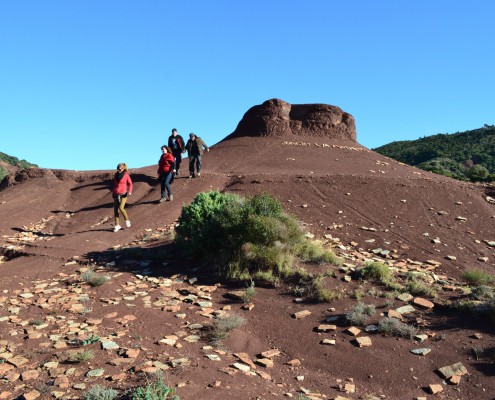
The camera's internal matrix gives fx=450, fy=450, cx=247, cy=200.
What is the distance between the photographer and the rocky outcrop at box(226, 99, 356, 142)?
25.3 meters

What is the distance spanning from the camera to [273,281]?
7457 mm

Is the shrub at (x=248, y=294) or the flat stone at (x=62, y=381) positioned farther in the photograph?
the shrub at (x=248, y=294)

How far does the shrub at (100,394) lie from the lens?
12.8ft

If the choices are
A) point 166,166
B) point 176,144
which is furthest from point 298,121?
point 166,166

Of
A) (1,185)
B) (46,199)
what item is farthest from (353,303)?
(1,185)

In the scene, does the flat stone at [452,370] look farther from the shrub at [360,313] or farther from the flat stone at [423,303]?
the flat stone at [423,303]

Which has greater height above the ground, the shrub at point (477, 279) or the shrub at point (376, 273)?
the shrub at point (376, 273)

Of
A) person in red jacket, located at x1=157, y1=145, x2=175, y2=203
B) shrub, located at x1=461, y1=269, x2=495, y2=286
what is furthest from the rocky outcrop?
shrub, located at x1=461, y1=269, x2=495, y2=286

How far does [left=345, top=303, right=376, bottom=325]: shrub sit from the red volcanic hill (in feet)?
0.50

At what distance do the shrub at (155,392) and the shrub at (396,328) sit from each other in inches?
120

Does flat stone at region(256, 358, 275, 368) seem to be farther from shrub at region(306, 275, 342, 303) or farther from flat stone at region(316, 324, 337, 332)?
shrub at region(306, 275, 342, 303)

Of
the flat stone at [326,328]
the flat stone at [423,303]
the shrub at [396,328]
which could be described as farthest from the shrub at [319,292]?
the flat stone at [423,303]

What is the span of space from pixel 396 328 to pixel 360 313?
1.74ft

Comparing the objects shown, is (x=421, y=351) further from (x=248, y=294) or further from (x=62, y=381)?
(x=62, y=381)
